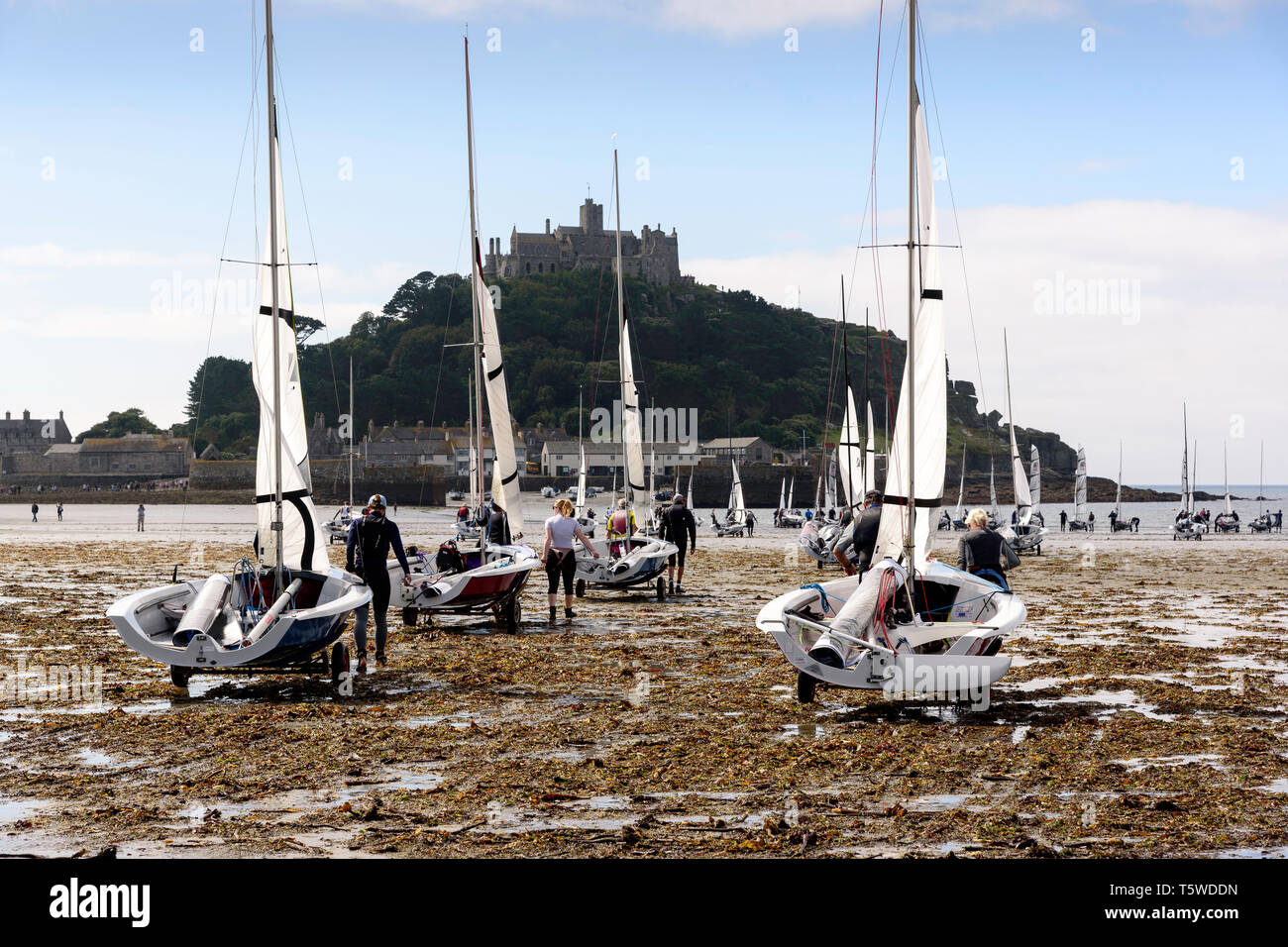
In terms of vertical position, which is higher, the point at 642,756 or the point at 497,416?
the point at 497,416

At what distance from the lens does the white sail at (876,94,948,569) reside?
11492mm

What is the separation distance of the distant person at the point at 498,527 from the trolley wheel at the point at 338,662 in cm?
665

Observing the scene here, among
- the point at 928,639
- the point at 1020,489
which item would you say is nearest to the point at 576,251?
the point at 1020,489

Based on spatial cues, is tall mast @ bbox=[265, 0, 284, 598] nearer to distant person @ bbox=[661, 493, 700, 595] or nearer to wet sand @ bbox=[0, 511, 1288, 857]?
wet sand @ bbox=[0, 511, 1288, 857]

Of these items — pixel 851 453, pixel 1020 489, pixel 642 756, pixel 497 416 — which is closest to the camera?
pixel 642 756

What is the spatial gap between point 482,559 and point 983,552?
741 centimetres

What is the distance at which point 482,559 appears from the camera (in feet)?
54.7

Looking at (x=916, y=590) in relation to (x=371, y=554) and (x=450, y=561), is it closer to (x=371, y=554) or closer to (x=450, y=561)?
→ (x=371, y=554)

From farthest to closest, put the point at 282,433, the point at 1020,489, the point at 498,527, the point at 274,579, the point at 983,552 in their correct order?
1. the point at 1020,489
2. the point at 498,527
3. the point at 282,433
4. the point at 274,579
5. the point at 983,552

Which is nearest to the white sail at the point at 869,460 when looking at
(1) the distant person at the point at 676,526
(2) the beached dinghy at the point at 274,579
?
(1) the distant person at the point at 676,526

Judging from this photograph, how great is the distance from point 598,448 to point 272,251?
14810 cm

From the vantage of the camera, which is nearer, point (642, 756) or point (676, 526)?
point (642, 756)

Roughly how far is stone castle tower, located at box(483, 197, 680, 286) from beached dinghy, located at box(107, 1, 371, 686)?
176m

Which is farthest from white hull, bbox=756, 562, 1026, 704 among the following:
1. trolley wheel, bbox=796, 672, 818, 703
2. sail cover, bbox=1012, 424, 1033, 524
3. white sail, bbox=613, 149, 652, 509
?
sail cover, bbox=1012, 424, 1033, 524
